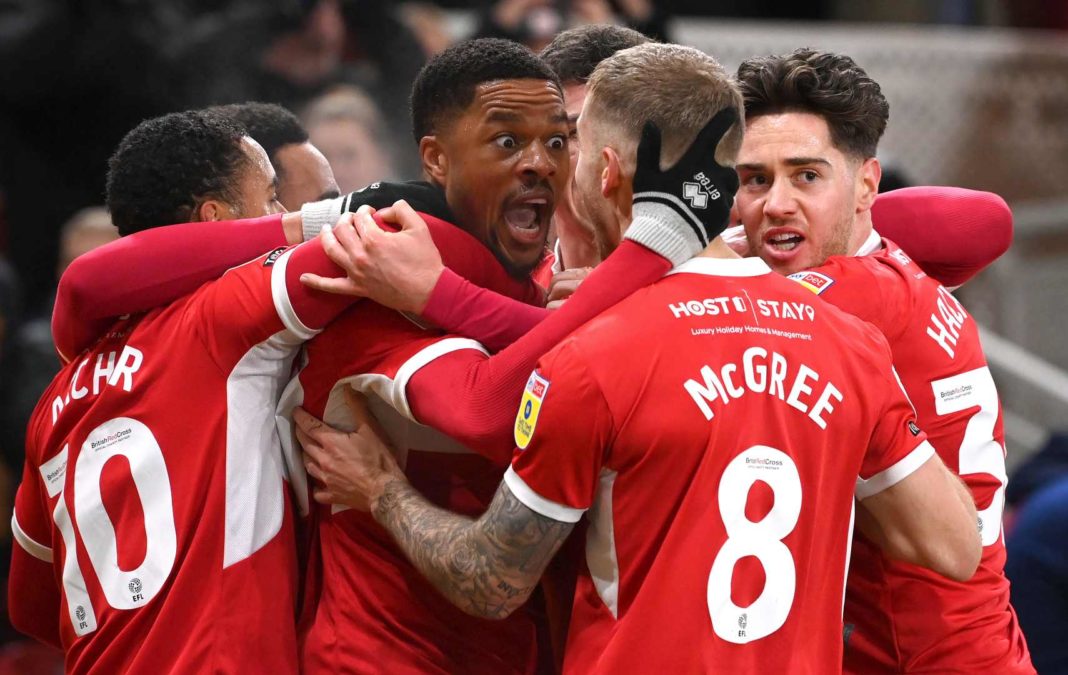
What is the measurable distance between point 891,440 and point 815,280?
0.47m

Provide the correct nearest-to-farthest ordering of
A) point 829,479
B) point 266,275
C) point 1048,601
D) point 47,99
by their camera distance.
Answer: point 829,479, point 266,275, point 1048,601, point 47,99

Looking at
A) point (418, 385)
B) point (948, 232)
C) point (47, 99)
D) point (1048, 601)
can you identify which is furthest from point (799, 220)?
point (47, 99)

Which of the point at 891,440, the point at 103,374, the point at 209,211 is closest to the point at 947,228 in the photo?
the point at 891,440

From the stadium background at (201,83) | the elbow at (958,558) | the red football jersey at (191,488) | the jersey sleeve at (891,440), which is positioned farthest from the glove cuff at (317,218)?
the stadium background at (201,83)

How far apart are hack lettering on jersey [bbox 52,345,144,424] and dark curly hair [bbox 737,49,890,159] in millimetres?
1579

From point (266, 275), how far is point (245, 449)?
39 centimetres

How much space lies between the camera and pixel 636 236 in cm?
276

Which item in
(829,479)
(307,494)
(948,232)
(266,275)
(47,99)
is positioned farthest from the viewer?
(47,99)

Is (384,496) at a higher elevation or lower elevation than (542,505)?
lower

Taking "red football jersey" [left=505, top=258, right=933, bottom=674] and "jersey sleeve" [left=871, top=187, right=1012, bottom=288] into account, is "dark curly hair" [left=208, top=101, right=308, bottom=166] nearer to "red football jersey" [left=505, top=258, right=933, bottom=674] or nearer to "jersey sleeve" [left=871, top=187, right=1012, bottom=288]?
"red football jersey" [left=505, top=258, right=933, bottom=674]

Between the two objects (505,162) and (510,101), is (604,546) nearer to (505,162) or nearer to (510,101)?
(505,162)

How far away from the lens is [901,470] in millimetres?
2830

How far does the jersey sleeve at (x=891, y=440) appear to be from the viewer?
280 cm

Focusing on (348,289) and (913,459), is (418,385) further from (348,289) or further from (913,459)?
(913,459)
